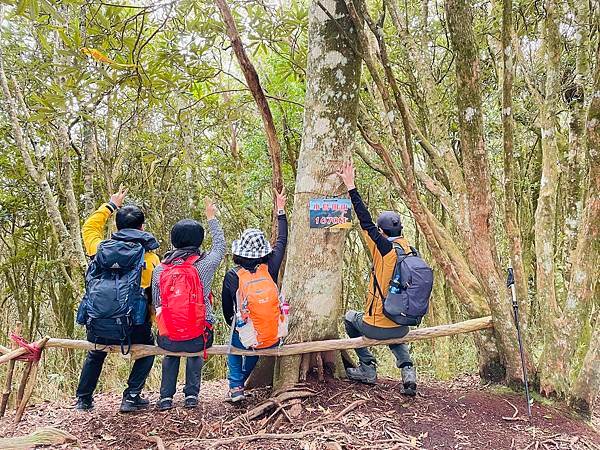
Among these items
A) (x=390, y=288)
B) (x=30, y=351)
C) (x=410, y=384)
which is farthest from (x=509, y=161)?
(x=30, y=351)

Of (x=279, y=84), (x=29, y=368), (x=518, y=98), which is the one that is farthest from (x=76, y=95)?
(x=518, y=98)

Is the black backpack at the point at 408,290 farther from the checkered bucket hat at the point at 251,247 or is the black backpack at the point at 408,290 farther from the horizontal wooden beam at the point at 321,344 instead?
the checkered bucket hat at the point at 251,247

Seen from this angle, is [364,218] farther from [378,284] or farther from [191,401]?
[191,401]

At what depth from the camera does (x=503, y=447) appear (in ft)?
11.6

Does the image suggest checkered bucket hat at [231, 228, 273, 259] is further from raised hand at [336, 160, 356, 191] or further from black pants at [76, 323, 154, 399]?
black pants at [76, 323, 154, 399]

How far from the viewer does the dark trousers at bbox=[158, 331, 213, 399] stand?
4.35 metres

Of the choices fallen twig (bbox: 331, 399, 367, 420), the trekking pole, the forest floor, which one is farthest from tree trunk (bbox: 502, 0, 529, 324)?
fallen twig (bbox: 331, 399, 367, 420)

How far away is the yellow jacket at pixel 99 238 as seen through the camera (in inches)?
177

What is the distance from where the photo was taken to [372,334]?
4387mm

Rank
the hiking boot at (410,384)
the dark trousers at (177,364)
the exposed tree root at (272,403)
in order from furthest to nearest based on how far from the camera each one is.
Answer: the dark trousers at (177,364) < the hiking boot at (410,384) < the exposed tree root at (272,403)

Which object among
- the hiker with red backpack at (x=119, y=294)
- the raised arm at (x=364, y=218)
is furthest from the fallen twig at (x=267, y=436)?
the raised arm at (x=364, y=218)

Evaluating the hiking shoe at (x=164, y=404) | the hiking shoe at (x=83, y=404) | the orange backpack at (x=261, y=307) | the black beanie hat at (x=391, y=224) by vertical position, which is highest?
the black beanie hat at (x=391, y=224)

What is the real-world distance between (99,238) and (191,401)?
1.76 metres

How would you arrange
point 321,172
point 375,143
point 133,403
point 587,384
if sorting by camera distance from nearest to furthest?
1. point 587,384
2. point 321,172
3. point 133,403
4. point 375,143
